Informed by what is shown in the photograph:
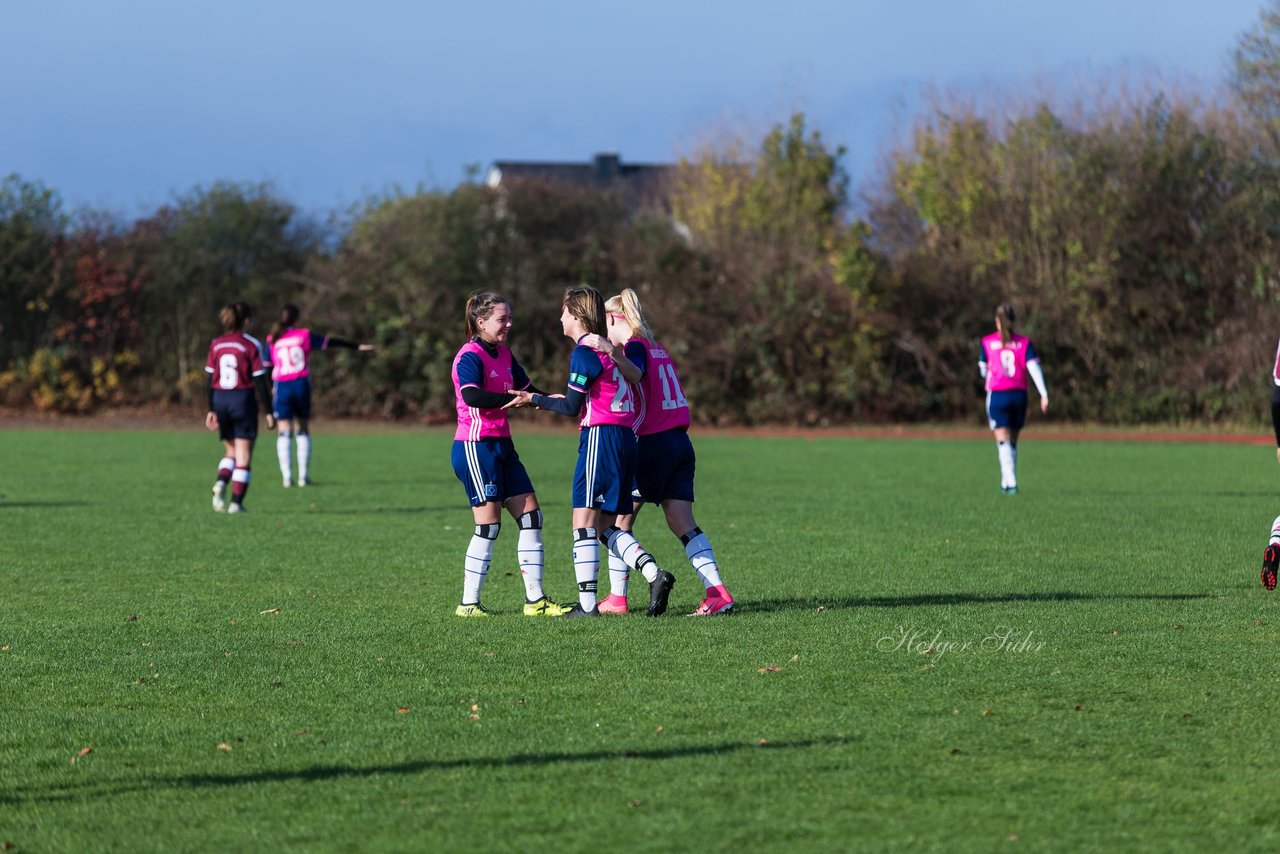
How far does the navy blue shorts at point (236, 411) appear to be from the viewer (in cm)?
1408

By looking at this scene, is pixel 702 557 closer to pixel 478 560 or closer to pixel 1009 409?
pixel 478 560

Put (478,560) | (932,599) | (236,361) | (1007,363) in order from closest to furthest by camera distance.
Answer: (478,560)
(932,599)
(236,361)
(1007,363)

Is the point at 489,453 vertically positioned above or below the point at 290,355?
below

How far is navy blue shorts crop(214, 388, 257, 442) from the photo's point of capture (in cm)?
1408

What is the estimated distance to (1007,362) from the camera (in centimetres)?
1656

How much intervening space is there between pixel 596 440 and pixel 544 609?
1.06m

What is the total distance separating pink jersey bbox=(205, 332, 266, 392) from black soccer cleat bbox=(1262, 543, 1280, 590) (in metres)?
9.10

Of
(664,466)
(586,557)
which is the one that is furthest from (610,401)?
→ (586,557)

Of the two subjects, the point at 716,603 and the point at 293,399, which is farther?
the point at 293,399

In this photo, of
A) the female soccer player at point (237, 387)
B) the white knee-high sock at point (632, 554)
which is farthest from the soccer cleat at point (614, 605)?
the female soccer player at point (237, 387)

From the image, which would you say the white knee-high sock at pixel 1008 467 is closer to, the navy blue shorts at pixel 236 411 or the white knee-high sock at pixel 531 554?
the navy blue shorts at pixel 236 411

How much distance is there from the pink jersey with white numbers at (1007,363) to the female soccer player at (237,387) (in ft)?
25.9

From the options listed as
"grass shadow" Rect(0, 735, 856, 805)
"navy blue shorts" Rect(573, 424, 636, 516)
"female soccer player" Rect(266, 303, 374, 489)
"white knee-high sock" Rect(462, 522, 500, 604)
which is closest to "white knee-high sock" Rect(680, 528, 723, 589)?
"navy blue shorts" Rect(573, 424, 636, 516)

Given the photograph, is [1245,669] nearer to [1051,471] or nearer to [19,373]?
[1051,471]
